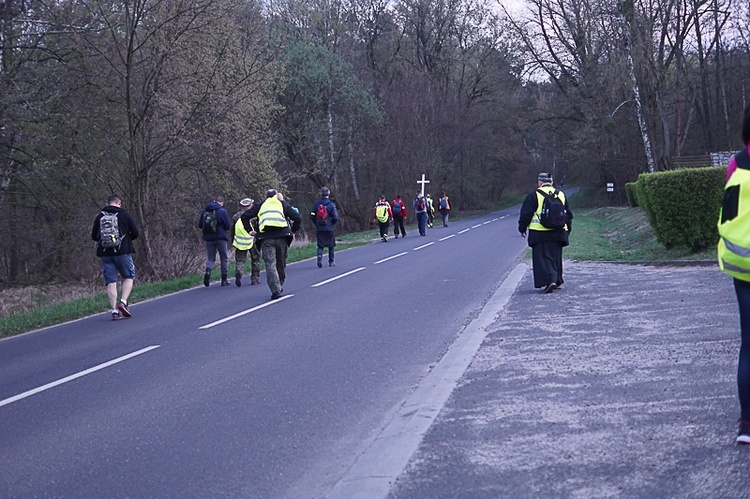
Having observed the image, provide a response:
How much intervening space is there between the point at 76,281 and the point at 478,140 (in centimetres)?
4322

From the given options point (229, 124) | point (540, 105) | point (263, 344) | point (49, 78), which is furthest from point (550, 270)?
point (540, 105)

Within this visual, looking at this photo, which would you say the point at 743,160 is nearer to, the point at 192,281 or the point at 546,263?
the point at 546,263

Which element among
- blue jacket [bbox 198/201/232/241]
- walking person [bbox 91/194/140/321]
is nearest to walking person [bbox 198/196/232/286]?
blue jacket [bbox 198/201/232/241]

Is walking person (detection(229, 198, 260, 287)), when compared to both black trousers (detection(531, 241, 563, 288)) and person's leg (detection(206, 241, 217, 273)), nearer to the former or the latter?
person's leg (detection(206, 241, 217, 273))

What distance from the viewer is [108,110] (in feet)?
81.7

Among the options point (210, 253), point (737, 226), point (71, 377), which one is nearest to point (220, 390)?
point (71, 377)

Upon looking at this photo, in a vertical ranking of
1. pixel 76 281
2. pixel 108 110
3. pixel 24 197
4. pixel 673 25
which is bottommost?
pixel 76 281

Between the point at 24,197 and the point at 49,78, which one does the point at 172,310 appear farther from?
the point at 24,197

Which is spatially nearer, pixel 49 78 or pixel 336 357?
pixel 336 357

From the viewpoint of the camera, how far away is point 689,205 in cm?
1569

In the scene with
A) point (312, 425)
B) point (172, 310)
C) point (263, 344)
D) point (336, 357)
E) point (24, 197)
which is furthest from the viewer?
point (24, 197)

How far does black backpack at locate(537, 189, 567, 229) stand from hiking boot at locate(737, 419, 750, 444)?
25.6ft

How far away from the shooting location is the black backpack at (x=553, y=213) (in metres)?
12.5

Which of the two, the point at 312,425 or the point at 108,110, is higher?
the point at 108,110
